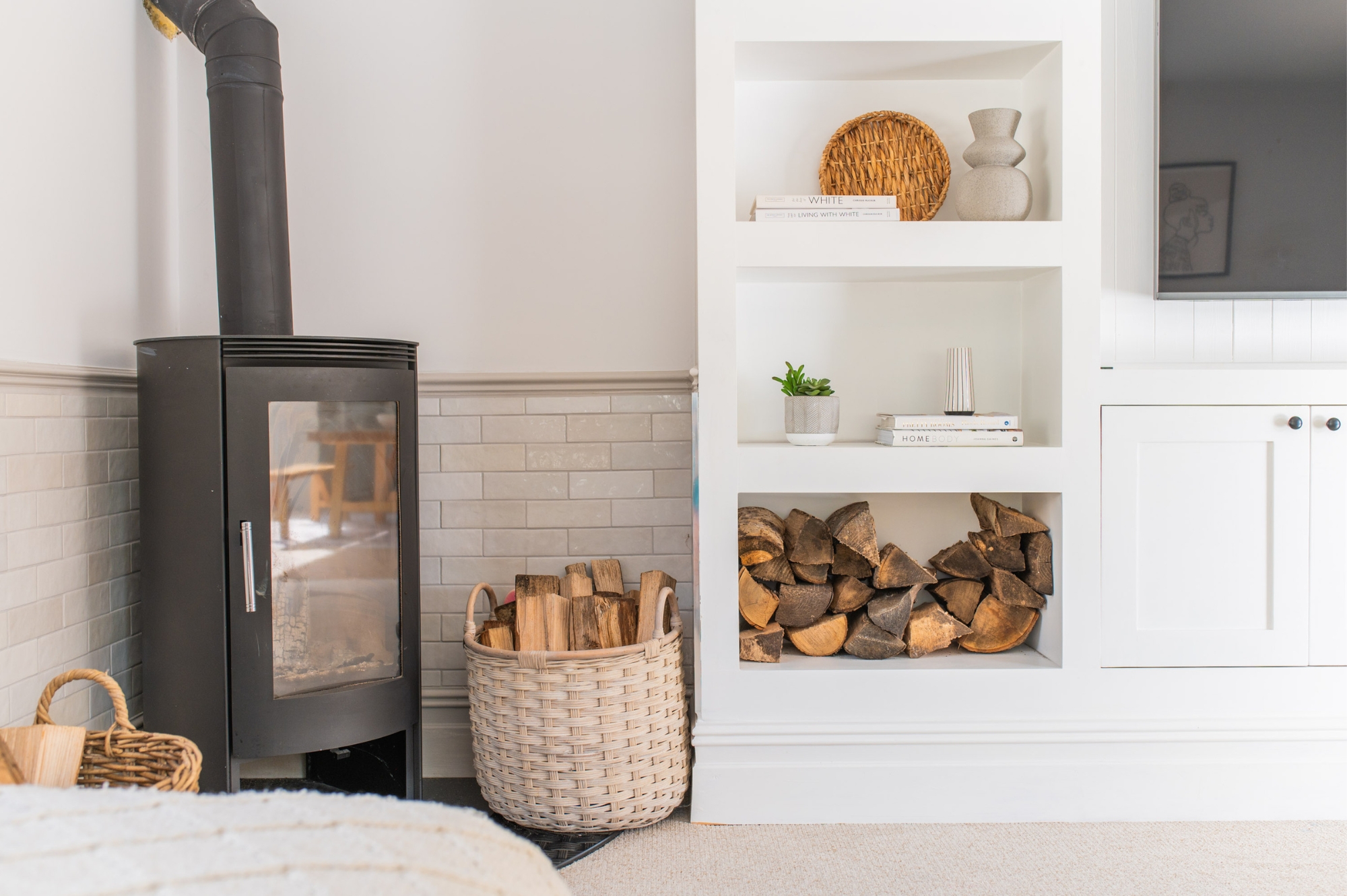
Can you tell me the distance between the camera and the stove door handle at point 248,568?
167 cm

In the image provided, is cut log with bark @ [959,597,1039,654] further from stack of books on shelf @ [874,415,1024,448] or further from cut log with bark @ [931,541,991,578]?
stack of books on shelf @ [874,415,1024,448]

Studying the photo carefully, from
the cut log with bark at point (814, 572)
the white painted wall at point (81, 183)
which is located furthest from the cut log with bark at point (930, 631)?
the white painted wall at point (81, 183)

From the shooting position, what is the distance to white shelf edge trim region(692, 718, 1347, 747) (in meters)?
1.93

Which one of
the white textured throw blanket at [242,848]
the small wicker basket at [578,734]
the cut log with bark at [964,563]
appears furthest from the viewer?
the cut log with bark at [964,563]

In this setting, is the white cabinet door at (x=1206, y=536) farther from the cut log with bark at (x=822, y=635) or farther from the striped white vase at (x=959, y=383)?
the cut log with bark at (x=822, y=635)

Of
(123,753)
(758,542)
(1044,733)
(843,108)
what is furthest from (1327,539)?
(123,753)

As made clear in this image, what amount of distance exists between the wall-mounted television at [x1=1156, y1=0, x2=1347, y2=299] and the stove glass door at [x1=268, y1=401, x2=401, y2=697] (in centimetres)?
192

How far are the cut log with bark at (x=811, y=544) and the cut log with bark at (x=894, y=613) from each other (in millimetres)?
162

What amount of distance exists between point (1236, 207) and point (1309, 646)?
3.46 ft

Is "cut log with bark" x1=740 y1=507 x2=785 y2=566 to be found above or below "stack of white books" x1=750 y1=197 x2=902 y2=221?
below

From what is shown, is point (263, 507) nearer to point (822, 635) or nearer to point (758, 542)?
point (758, 542)

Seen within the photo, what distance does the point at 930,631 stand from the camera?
81.0 inches

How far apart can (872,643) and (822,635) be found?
4.7 inches

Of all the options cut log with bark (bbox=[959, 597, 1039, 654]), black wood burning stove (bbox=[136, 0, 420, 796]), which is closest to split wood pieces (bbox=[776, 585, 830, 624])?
cut log with bark (bbox=[959, 597, 1039, 654])
